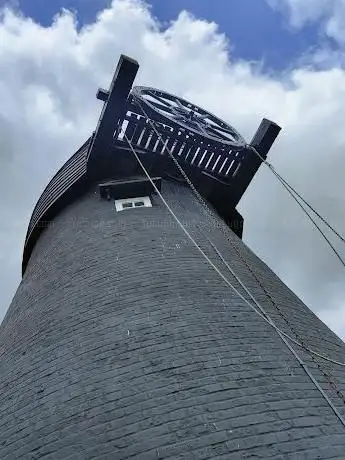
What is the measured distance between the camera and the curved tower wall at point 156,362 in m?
3.81

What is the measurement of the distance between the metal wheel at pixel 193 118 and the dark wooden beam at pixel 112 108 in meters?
0.84

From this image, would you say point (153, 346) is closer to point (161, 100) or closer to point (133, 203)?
point (133, 203)

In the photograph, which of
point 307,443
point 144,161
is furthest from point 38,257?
point 307,443

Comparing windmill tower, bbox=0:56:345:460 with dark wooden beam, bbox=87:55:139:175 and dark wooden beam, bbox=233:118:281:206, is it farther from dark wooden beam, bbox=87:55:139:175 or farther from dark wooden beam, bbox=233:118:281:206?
dark wooden beam, bbox=233:118:281:206

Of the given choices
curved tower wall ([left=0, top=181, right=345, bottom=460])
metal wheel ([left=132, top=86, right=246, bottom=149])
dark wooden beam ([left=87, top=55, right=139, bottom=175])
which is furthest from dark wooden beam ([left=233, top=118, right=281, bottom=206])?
curved tower wall ([left=0, top=181, right=345, bottom=460])

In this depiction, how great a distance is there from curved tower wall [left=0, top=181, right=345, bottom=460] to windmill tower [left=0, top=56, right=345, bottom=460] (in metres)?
0.01

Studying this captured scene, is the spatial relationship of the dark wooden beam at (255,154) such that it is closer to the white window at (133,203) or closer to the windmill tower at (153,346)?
the windmill tower at (153,346)

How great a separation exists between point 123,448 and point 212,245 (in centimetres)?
368

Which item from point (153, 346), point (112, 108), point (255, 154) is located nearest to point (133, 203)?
point (112, 108)

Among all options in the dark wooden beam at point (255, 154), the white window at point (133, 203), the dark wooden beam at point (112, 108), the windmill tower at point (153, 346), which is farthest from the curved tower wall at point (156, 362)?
the dark wooden beam at point (255, 154)

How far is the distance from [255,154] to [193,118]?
1783mm

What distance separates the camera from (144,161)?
9.77 meters

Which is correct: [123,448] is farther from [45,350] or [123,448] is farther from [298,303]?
[298,303]

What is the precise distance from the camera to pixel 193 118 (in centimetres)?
1152
